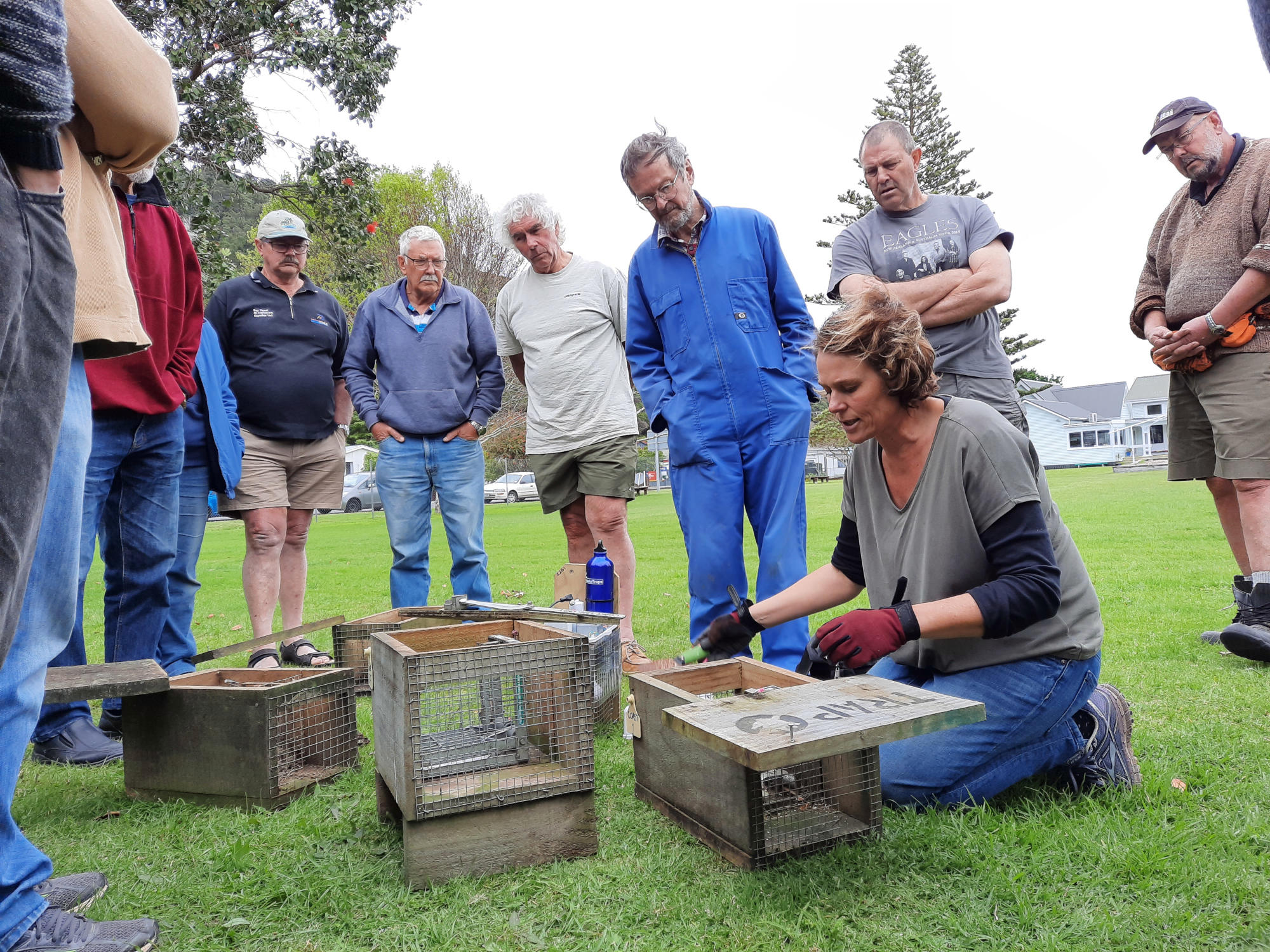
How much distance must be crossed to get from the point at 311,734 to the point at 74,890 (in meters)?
0.90

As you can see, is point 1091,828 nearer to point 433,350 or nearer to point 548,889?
point 548,889

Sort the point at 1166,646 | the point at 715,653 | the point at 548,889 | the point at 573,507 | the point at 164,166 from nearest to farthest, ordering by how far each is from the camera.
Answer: the point at 548,889 < the point at 715,653 < the point at 1166,646 < the point at 573,507 < the point at 164,166

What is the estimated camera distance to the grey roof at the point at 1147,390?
6325 centimetres

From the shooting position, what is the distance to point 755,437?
3.54 metres

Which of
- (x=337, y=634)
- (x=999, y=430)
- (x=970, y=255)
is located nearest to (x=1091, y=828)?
(x=999, y=430)

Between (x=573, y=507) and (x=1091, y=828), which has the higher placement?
(x=573, y=507)

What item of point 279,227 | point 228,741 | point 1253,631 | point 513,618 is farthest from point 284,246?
point 1253,631

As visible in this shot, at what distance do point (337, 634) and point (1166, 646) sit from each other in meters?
3.88

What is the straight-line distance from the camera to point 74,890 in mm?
1935

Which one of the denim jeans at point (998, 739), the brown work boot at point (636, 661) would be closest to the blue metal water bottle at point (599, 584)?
the brown work boot at point (636, 661)

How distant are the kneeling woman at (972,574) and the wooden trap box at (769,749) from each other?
0.20 m

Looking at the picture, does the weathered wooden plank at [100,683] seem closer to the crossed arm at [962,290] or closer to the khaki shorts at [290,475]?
the khaki shorts at [290,475]

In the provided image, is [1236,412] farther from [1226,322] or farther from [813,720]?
[813,720]

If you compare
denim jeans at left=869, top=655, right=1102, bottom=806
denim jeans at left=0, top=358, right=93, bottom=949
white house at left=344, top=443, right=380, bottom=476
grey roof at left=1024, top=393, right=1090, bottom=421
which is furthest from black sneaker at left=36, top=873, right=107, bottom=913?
grey roof at left=1024, top=393, right=1090, bottom=421
